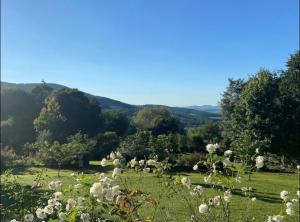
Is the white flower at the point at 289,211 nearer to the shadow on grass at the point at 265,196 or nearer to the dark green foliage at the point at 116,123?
the shadow on grass at the point at 265,196

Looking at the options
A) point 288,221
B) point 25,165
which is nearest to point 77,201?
point 288,221

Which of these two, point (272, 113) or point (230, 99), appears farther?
point (230, 99)

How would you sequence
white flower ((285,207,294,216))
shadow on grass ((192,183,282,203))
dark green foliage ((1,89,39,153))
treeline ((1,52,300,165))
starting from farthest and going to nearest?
1. dark green foliage ((1,89,39,153))
2. treeline ((1,52,300,165))
3. shadow on grass ((192,183,282,203))
4. white flower ((285,207,294,216))

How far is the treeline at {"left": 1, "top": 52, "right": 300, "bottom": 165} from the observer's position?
1152 inches

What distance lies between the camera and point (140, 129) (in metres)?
34.1

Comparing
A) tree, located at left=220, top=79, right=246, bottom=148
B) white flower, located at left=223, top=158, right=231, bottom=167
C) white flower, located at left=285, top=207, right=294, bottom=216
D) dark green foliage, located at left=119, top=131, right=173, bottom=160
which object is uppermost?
tree, located at left=220, top=79, right=246, bottom=148

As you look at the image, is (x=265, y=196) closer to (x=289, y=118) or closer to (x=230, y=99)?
(x=289, y=118)

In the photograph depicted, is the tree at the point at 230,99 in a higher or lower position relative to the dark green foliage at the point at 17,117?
higher

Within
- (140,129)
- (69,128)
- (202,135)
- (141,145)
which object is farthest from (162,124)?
(141,145)

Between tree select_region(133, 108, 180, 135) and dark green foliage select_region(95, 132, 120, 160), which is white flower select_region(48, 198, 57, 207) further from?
tree select_region(133, 108, 180, 135)

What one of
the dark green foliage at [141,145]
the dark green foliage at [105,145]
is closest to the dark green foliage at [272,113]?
the dark green foliage at [141,145]

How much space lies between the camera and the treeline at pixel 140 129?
29.3 meters

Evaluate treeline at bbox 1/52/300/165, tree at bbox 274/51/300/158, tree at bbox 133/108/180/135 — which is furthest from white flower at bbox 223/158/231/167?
tree at bbox 133/108/180/135

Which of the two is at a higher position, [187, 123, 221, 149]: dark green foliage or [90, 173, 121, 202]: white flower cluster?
[90, 173, 121, 202]: white flower cluster
